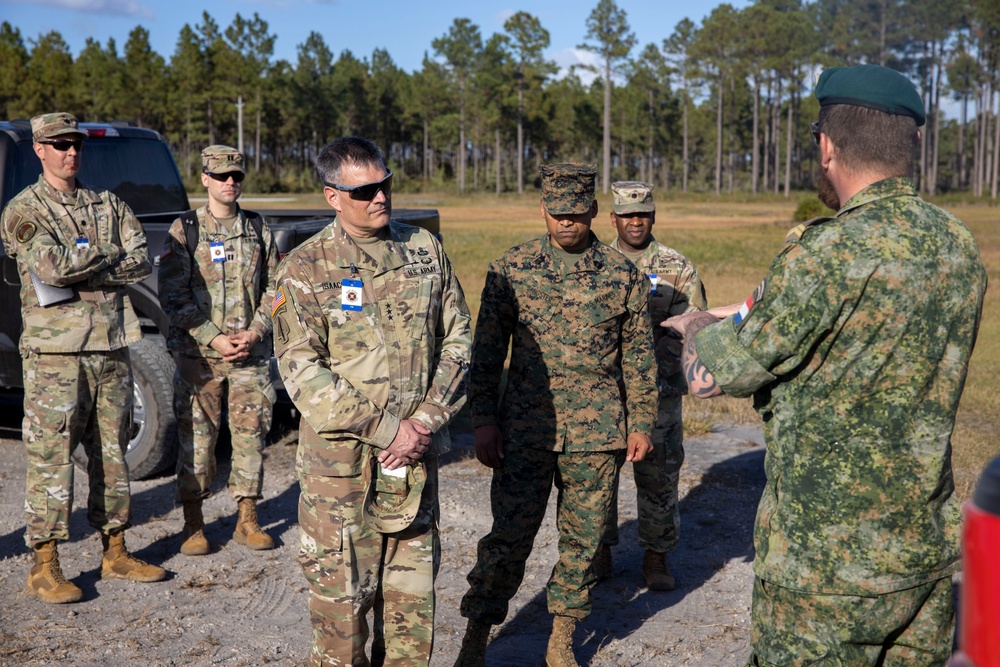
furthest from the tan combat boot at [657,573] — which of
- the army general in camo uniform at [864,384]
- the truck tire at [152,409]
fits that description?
the truck tire at [152,409]

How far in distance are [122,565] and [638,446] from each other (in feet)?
8.71

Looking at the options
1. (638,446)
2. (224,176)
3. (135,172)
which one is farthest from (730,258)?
(638,446)

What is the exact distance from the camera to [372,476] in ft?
10.1

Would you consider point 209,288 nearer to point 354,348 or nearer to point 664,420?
point 354,348

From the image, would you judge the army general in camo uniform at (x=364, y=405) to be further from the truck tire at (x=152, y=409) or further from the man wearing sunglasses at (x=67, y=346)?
the truck tire at (x=152, y=409)

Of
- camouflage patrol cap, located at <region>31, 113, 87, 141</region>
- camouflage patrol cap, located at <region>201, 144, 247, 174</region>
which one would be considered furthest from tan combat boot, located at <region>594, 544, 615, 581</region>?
camouflage patrol cap, located at <region>31, 113, 87, 141</region>

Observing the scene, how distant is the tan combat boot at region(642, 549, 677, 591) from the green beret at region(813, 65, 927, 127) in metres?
2.84

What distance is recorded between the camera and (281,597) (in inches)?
176

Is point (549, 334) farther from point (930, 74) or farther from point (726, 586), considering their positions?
point (930, 74)

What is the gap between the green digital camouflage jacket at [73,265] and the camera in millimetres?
4375

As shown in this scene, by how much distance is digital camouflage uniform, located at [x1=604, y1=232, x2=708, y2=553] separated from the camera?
15.1 feet

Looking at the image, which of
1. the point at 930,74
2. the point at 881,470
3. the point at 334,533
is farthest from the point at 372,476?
the point at 930,74

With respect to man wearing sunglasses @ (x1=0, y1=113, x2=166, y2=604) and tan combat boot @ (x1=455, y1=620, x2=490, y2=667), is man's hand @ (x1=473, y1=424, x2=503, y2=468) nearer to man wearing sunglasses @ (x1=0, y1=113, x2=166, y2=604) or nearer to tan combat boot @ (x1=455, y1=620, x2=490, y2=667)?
tan combat boot @ (x1=455, y1=620, x2=490, y2=667)

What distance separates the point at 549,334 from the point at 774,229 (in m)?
30.8
